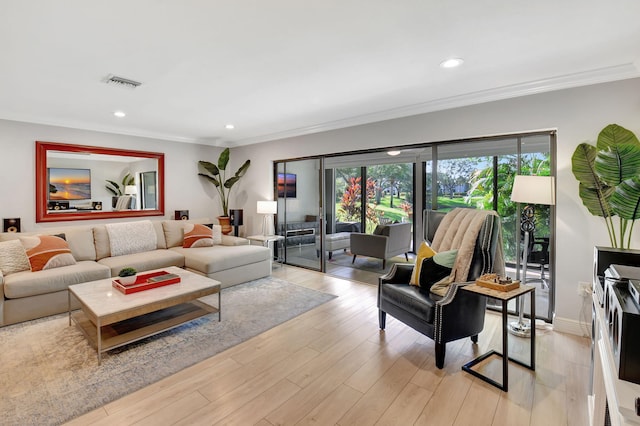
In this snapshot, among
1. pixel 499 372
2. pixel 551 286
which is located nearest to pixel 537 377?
pixel 499 372

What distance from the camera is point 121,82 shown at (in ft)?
9.87

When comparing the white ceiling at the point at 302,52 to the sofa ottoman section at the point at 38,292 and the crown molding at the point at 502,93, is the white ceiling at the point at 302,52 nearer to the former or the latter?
the crown molding at the point at 502,93

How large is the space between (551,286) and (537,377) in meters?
1.27

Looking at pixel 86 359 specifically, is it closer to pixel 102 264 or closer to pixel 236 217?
pixel 102 264

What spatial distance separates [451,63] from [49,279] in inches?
178

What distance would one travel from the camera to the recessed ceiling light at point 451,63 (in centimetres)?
256

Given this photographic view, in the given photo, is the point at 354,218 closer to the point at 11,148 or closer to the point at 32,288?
the point at 32,288

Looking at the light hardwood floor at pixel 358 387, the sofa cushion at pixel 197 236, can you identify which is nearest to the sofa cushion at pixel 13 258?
the sofa cushion at pixel 197 236

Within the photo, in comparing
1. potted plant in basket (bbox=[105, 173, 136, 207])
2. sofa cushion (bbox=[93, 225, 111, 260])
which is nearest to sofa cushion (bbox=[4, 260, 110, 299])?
sofa cushion (bbox=[93, 225, 111, 260])

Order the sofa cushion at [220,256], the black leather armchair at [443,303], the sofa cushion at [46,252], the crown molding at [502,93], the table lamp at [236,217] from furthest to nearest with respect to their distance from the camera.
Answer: the table lamp at [236,217] < the sofa cushion at [220,256] < the sofa cushion at [46,252] < the crown molding at [502,93] < the black leather armchair at [443,303]

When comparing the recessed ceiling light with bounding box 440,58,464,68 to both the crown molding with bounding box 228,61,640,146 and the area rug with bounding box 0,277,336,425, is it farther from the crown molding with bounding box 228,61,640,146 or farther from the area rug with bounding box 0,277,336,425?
the area rug with bounding box 0,277,336,425

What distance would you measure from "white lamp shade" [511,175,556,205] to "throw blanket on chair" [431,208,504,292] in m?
0.39

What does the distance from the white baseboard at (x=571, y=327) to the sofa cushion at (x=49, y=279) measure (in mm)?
4986

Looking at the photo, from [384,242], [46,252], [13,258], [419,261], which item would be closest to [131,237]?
[46,252]
